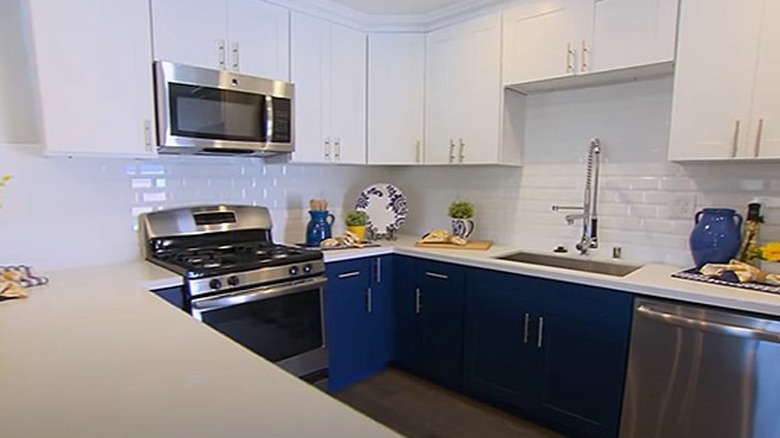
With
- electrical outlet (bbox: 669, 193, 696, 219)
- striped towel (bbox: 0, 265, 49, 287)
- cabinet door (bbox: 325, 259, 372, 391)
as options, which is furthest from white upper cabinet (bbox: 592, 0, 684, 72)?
striped towel (bbox: 0, 265, 49, 287)

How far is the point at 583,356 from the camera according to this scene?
7.13 ft

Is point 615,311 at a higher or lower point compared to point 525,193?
lower

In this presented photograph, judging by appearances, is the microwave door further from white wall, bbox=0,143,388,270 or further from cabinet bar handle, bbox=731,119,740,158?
cabinet bar handle, bbox=731,119,740,158

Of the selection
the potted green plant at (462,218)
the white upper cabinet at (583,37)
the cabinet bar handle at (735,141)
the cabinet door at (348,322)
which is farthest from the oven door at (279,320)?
the cabinet bar handle at (735,141)

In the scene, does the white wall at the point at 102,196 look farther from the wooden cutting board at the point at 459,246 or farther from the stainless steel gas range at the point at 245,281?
the wooden cutting board at the point at 459,246

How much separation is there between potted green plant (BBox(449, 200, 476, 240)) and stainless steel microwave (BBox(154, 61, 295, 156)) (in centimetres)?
118

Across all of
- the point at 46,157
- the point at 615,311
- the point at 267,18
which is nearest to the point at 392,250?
the point at 615,311

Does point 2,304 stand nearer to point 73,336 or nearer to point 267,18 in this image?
point 73,336

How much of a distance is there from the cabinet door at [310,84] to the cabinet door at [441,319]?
1.00 meters

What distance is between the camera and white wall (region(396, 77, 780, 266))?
2248 millimetres

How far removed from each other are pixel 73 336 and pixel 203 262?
3.15 feet

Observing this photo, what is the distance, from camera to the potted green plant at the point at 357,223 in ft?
10.1

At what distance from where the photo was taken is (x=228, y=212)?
273 centimetres

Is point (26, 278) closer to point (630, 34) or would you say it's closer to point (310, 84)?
point (310, 84)
